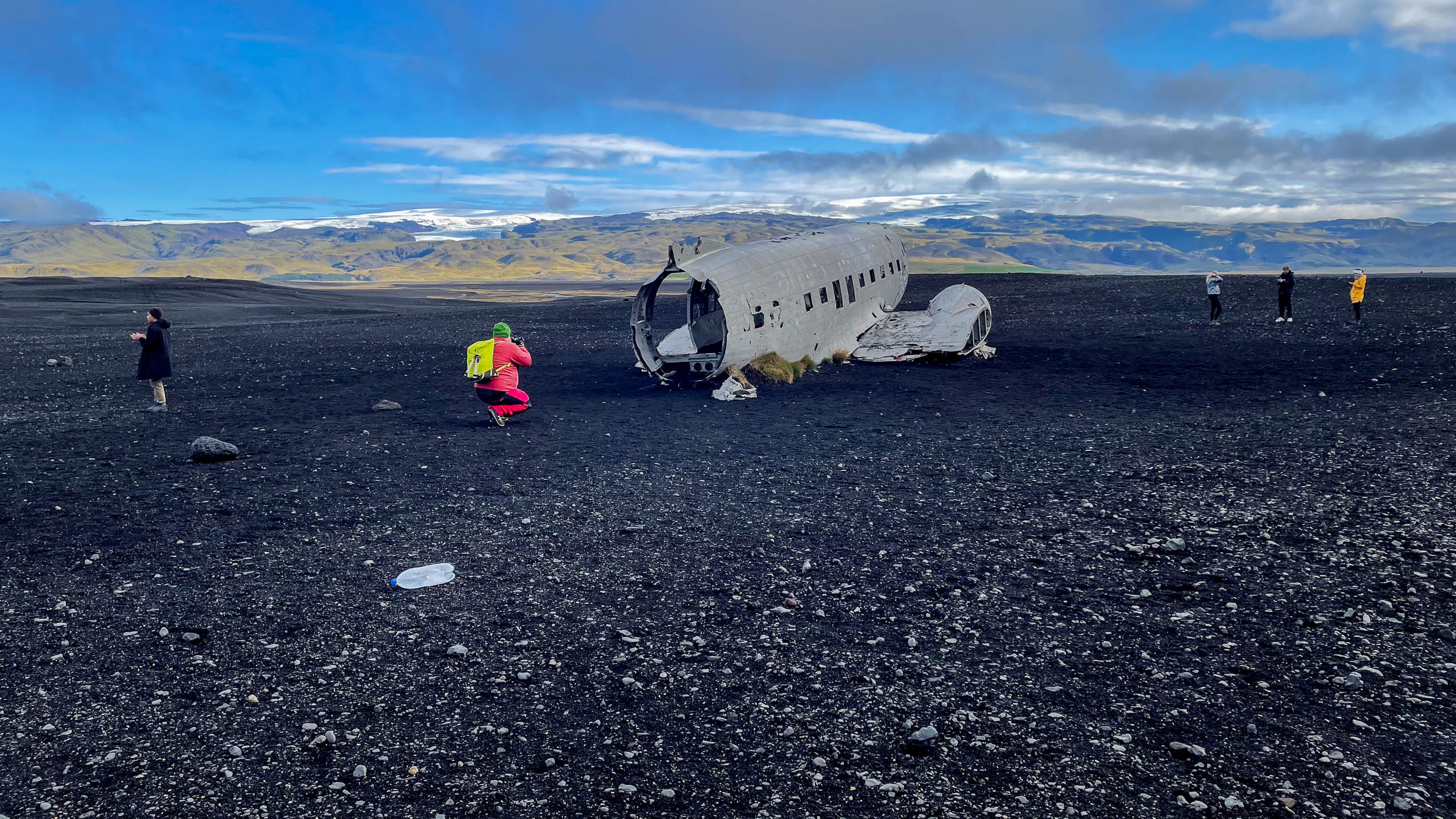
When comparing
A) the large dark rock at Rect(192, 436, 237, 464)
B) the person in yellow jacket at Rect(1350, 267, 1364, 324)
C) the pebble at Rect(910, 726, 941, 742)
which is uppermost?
the person in yellow jacket at Rect(1350, 267, 1364, 324)

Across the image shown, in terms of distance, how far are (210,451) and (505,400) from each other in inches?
219

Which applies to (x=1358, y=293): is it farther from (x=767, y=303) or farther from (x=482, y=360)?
(x=482, y=360)

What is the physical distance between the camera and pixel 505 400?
1789 cm

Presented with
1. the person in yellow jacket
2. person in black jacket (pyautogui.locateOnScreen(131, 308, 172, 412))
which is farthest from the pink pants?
the person in yellow jacket

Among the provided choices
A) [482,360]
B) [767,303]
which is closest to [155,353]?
[482,360]

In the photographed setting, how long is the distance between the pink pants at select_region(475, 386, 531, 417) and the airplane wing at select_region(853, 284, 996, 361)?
11870 millimetres

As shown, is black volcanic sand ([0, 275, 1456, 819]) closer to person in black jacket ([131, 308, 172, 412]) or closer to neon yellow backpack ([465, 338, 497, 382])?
neon yellow backpack ([465, 338, 497, 382])

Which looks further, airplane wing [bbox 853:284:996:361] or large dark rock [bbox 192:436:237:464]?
airplane wing [bbox 853:284:996:361]

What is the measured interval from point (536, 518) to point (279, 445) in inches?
308

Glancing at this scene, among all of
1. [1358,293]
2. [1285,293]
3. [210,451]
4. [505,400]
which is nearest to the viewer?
[210,451]

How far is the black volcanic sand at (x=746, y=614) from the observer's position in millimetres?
5598

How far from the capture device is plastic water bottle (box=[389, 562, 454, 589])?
29.8 feet

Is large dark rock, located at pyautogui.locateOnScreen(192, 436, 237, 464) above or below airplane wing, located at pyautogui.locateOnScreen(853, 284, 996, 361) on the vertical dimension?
below

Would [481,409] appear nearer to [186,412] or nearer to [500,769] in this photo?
[186,412]
